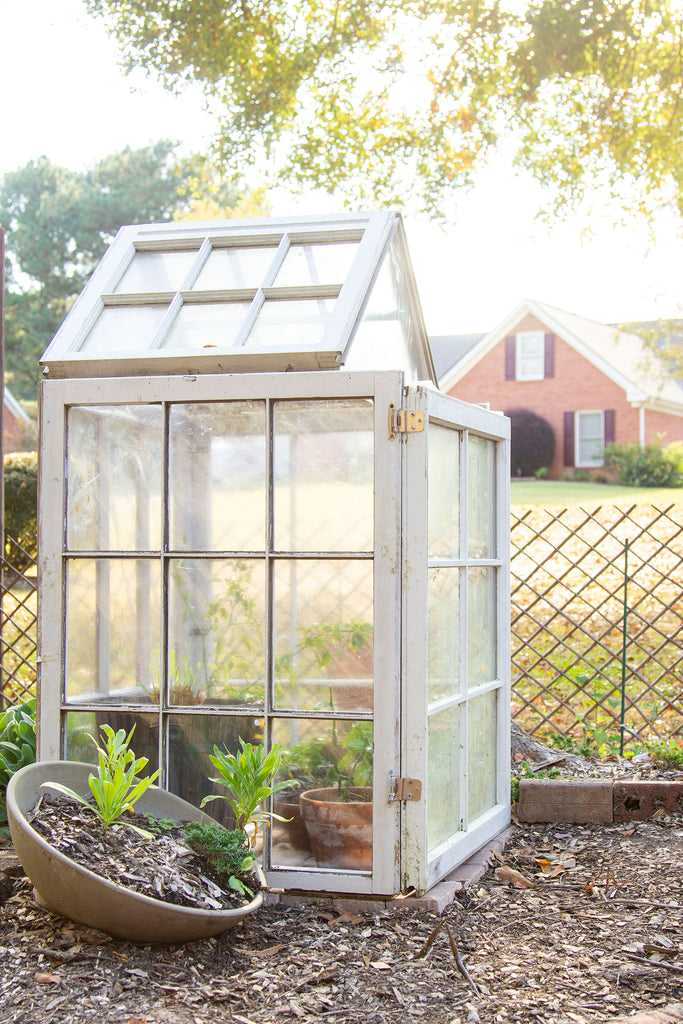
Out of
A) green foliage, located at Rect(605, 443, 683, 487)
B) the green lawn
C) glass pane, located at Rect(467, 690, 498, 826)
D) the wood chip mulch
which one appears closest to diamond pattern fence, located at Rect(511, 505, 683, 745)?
glass pane, located at Rect(467, 690, 498, 826)

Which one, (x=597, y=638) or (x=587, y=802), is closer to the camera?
(x=587, y=802)

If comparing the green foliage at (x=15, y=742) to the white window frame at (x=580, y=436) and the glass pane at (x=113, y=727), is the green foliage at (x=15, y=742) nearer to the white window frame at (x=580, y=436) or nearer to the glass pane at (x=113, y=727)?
the glass pane at (x=113, y=727)

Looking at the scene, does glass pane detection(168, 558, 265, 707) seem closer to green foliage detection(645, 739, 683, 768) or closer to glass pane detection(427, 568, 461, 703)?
glass pane detection(427, 568, 461, 703)

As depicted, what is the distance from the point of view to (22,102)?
53.6ft

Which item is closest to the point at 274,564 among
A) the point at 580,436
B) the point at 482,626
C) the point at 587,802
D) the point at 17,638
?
the point at 482,626

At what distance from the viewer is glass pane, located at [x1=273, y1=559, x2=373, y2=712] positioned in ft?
10.5

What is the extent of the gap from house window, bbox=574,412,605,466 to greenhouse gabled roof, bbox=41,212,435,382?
19.0 metres

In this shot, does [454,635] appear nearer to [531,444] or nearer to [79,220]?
[531,444]

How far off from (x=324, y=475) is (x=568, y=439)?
20.0 metres

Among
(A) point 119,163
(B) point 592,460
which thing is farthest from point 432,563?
(A) point 119,163

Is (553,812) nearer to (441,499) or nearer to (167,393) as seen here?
(441,499)

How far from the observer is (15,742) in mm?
3840

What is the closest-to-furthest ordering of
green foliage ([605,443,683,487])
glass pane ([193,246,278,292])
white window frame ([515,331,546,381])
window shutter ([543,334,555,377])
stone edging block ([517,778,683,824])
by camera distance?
glass pane ([193,246,278,292]) < stone edging block ([517,778,683,824]) < green foliage ([605,443,683,487]) < window shutter ([543,334,555,377]) < white window frame ([515,331,546,381])

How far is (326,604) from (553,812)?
1798 mm
